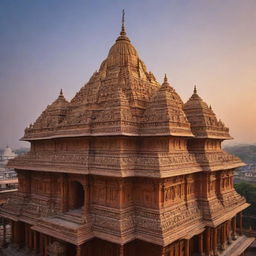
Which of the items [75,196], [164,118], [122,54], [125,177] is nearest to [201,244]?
[125,177]

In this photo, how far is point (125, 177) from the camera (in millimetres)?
11203

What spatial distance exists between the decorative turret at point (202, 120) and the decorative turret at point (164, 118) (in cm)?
193

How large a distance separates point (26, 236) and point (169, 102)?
36.3ft

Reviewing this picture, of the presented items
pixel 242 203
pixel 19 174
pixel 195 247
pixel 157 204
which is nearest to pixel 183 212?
pixel 157 204

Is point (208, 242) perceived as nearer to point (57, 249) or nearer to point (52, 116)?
point (57, 249)

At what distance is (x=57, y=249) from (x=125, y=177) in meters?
4.40

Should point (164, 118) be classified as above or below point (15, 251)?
above

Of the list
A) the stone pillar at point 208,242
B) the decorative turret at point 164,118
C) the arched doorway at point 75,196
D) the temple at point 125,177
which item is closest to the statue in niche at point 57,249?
the temple at point 125,177

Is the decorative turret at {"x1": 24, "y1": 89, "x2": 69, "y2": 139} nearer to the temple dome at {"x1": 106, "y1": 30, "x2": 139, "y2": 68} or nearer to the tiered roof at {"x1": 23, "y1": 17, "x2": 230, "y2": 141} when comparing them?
the tiered roof at {"x1": 23, "y1": 17, "x2": 230, "y2": 141}

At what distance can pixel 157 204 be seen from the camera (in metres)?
11.2

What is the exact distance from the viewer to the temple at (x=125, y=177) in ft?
36.6

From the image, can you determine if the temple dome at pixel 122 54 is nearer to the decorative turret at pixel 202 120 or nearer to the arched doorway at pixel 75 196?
the decorative turret at pixel 202 120

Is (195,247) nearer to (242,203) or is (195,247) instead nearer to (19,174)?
(242,203)

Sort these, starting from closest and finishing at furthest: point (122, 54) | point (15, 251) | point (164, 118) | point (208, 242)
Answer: point (164, 118)
point (208, 242)
point (15, 251)
point (122, 54)
